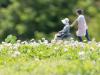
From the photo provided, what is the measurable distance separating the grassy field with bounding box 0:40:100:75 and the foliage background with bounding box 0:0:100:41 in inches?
968

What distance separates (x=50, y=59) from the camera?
43.8ft

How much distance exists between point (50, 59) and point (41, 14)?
27878 millimetres

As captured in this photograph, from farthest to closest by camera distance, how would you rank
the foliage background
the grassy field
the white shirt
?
the foliage background
the white shirt
the grassy field

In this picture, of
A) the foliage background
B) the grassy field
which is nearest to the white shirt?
the grassy field

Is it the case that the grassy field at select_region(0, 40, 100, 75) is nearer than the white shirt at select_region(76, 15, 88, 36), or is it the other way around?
the grassy field at select_region(0, 40, 100, 75)

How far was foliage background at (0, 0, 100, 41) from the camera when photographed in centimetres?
4055

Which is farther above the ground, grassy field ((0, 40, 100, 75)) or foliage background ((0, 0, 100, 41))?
foliage background ((0, 0, 100, 41))

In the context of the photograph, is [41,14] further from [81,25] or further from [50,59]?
[50,59]

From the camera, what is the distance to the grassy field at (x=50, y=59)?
436 inches

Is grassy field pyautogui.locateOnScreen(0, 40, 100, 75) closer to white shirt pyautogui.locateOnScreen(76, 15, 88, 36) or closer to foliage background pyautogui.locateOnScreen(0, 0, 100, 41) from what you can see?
white shirt pyautogui.locateOnScreen(76, 15, 88, 36)

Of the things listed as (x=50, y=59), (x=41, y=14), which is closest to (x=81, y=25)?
(x=50, y=59)

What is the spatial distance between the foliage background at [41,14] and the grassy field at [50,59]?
968 inches

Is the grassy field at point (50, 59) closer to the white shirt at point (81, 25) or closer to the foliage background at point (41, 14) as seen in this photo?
the white shirt at point (81, 25)

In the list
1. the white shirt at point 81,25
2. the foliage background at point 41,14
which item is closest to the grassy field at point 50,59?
the white shirt at point 81,25
